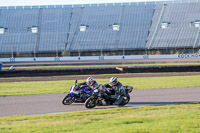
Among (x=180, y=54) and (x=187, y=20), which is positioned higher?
(x=187, y=20)

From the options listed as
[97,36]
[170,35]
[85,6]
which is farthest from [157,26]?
[85,6]

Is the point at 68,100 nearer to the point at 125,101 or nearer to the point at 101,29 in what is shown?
the point at 125,101

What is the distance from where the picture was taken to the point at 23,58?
63.3 m

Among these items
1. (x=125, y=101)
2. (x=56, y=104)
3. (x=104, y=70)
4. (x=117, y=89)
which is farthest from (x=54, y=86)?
(x=104, y=70)

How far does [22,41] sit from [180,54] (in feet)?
99.0

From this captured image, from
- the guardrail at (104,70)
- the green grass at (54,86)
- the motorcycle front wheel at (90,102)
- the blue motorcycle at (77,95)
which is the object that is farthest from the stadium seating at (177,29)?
the motorcycle front wheel at (90,102)

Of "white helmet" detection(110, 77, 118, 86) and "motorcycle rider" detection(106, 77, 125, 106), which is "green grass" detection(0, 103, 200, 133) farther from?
"white helmet" detection(110, 77, 118, 86)

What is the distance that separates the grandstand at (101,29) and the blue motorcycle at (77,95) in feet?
158

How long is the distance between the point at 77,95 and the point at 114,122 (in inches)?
224

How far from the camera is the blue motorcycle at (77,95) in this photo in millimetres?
15789

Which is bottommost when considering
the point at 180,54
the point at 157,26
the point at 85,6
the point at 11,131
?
the point at 11,131

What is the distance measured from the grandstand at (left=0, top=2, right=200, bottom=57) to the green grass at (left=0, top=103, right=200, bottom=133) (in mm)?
51742

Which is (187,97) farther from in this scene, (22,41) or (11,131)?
(22,41)

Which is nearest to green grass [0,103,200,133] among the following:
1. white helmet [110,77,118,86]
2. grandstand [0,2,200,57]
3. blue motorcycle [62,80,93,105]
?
white helmet [110,77,118,86]
